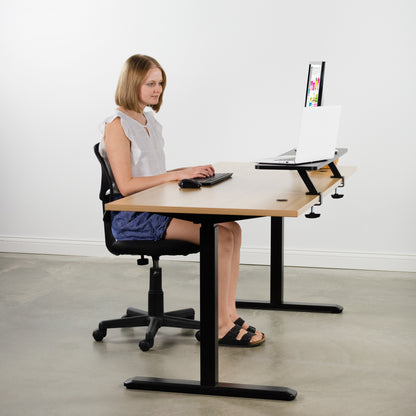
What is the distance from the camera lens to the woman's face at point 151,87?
3.32 meters

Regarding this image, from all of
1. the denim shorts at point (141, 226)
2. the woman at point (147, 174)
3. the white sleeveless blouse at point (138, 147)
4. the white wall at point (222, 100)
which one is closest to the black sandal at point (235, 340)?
the woman at point (147, 174)

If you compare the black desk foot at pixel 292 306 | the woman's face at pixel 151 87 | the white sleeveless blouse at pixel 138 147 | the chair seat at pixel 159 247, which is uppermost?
the woman's face at pixel 151 87

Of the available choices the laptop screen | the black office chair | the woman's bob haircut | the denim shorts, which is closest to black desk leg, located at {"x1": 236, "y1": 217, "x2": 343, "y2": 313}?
the black office chair

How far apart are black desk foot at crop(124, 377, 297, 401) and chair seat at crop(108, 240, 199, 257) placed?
55cm

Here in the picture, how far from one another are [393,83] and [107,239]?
2294mm

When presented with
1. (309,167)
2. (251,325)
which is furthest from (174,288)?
(309,167)

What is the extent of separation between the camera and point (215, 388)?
2771mm

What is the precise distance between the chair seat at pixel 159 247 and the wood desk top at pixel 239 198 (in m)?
0.25

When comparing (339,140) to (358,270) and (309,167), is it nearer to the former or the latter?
(358,270)

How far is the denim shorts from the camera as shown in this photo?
3.16 m

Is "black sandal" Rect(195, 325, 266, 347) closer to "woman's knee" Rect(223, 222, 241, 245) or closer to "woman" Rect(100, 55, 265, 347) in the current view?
"woman" Rect(100, 55, 265, 347)

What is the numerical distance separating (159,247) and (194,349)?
51 cm

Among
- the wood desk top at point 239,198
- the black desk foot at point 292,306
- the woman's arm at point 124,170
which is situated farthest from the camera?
the black desk foot at point 292,306

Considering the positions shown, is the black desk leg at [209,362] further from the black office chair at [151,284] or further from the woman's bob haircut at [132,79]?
the woman's bob haircut at [132,79]
